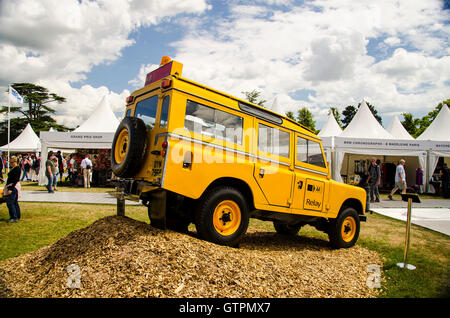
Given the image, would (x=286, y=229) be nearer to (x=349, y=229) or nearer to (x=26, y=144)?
(x=349, y=229)

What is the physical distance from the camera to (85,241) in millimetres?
4242

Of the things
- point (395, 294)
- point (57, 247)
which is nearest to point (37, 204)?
point (57, 247)

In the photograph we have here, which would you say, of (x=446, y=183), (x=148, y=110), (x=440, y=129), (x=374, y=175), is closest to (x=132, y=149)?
(x=148, y=110)

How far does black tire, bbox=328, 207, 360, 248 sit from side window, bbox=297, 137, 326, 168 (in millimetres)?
1161

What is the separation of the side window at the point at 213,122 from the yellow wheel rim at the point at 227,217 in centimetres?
103

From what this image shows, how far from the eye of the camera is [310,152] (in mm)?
6141

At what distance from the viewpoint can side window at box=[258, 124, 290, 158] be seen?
5.21 meters

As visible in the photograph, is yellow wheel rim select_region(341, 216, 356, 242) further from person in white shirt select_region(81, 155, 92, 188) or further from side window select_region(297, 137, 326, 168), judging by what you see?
person in white shirt select_region(81, 155, 92, 188)

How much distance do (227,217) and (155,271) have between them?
154 cm

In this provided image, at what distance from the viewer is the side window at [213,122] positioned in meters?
4.41

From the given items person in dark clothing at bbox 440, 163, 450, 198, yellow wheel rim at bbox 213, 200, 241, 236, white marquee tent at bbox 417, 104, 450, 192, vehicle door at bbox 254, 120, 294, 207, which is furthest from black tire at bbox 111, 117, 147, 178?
white marquee tent at bbox 417, 104, 450, 192
